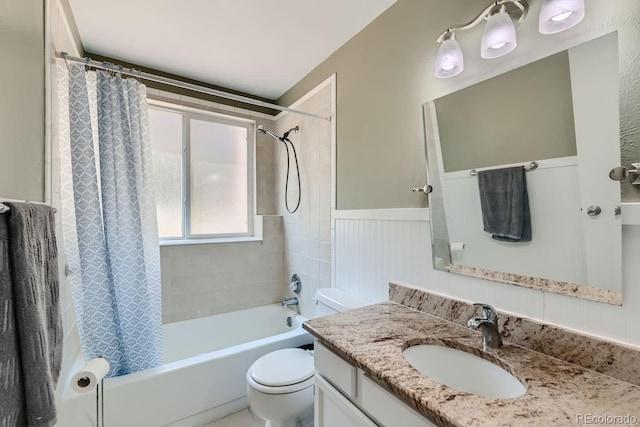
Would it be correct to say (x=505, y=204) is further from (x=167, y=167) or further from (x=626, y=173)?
(x=167, y=167)

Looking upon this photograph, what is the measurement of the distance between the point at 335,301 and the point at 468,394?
106cm

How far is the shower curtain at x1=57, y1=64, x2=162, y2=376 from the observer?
1.55m

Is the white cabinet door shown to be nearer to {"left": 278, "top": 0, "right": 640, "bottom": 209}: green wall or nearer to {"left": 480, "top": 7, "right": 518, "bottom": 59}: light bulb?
{"left": 278, "top": 0, "right": 640, "bottom": 209}: green wall

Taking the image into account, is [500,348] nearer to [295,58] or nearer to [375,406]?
[375,406]

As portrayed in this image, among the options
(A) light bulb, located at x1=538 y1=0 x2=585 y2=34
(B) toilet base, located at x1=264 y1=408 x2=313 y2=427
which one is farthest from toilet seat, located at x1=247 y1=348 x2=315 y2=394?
(A) light bulb, located at x1=538 y1=0 x2=585 y2=34

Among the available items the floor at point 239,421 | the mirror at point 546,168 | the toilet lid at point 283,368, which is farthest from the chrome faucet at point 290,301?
the mirror at point 546,168

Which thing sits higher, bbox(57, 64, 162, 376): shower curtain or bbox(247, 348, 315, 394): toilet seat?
bbox(57, 64, 162, 376): shower curtain

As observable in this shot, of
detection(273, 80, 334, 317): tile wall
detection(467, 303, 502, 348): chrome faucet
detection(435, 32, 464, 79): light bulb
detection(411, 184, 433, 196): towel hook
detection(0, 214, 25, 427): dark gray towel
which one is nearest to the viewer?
detection(0, 214, 25, 427): dark gray towel

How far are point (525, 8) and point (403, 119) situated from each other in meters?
0.63

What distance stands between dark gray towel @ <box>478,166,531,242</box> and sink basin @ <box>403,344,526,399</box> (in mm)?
474

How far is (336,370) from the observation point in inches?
40.1

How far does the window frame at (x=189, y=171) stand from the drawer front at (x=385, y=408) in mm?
2059

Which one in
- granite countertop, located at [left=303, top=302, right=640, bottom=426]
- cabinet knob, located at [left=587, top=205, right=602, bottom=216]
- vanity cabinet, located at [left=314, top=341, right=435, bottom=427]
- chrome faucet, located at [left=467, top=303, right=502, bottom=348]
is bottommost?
vanity cabinet, located at [left=314, top=341, right=435, bottom=427]

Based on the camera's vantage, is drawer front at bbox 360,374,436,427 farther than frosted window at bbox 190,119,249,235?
No
